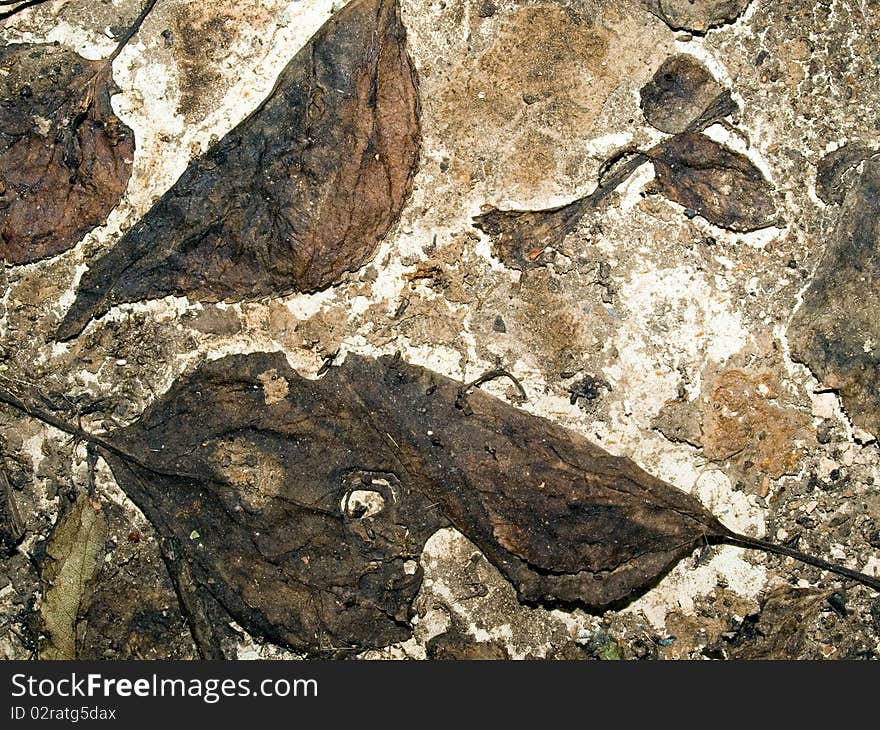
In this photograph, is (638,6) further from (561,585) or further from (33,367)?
(33,367)

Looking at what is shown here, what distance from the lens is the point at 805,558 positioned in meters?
4.22

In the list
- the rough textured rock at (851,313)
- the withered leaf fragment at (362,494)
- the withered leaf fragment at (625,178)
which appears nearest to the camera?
the withered leaf fragment at (362,494)

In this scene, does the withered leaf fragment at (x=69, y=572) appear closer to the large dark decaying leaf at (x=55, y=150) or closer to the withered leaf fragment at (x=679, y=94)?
the large dark decaying leaf at (x=55, y=150)

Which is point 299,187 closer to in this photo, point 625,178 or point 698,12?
point 625,178

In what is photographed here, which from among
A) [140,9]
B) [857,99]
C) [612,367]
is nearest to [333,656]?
[612,367]

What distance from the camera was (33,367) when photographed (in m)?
4.39

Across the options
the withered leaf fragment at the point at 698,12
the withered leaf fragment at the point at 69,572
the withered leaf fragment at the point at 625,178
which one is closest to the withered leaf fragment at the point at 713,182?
the withered leaf fragment at the point at 625,178

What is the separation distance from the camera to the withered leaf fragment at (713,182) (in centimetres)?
421

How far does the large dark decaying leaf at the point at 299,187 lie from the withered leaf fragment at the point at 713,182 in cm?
129

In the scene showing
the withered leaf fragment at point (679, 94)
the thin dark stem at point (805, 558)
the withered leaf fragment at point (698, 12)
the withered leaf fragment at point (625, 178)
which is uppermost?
the withered leaf fragment at point (698, 12)

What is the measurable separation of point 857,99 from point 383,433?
297 cm

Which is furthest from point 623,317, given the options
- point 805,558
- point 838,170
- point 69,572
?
point 69,572

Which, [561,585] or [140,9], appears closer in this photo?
[561,585]

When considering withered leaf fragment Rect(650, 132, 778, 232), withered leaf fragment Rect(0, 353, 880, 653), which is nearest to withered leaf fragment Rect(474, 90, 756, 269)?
withered leaf fragment Rect(650, 132, 778, 232)
